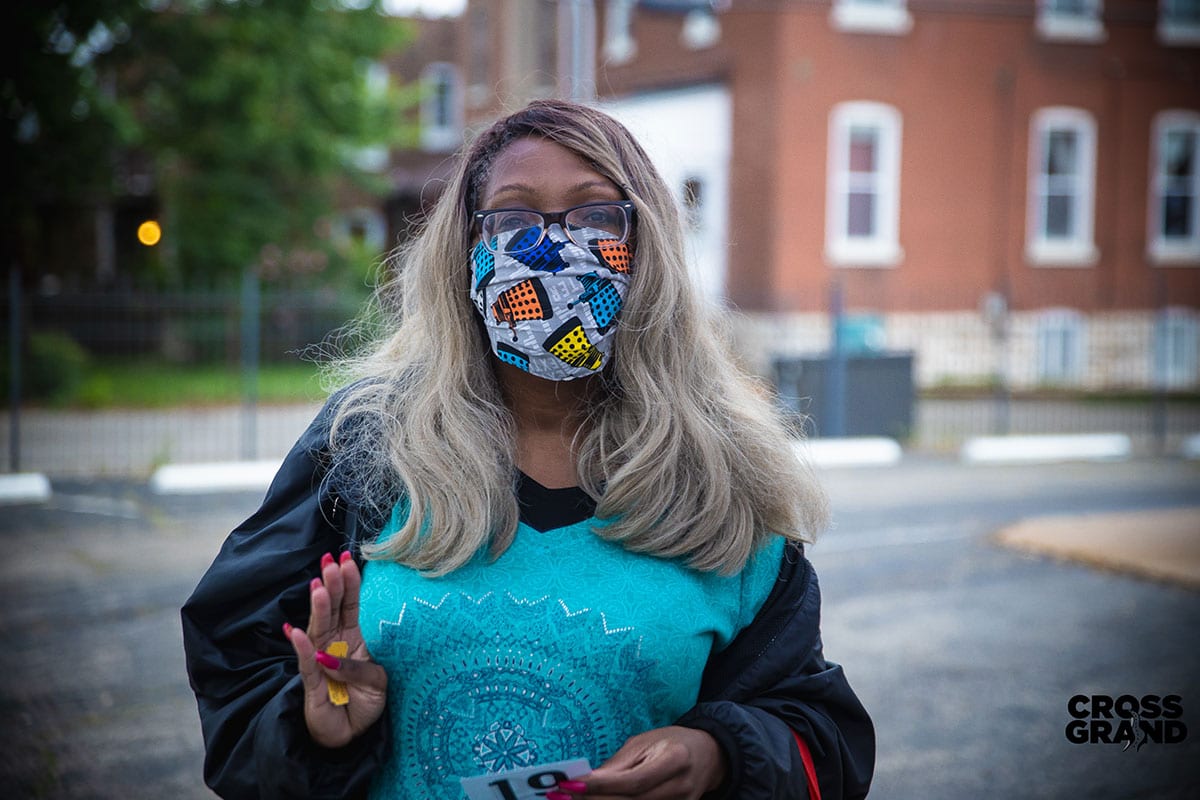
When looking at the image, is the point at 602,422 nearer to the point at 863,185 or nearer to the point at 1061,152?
the point at 863,185

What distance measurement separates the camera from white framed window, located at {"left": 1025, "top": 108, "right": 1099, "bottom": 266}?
71.0 ft

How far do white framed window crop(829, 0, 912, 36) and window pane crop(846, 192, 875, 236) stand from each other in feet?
9.22

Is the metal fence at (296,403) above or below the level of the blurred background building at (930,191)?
below

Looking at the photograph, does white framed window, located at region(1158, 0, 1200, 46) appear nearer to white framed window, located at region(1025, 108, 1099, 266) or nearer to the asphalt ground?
white framed window, located at region(1025, 108, 1099, 266)

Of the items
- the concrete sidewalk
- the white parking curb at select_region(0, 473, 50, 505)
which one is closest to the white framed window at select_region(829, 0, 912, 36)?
the concrete sidewalk

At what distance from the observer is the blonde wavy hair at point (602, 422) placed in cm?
199

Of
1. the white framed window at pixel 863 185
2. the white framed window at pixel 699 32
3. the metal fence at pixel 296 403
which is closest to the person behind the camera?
the metal fence at pixel 296 403

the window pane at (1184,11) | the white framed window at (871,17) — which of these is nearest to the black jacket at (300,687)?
the white framed window at (871,17)

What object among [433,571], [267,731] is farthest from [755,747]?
[267,731]

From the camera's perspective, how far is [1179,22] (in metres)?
22.4

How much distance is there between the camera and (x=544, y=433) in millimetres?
2184

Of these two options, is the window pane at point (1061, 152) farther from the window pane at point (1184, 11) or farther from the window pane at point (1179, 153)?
the window pane at point (1184, 11)

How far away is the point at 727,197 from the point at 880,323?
3629mm

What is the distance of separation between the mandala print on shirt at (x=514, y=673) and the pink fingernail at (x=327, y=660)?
0.12 meters
